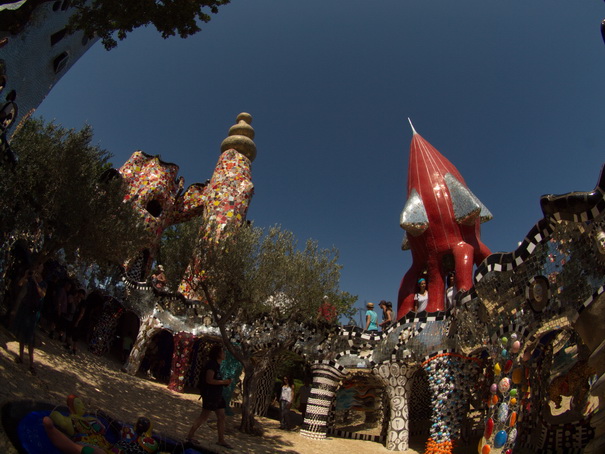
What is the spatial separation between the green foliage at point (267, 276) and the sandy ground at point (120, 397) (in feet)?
7.02

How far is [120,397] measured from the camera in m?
7.25

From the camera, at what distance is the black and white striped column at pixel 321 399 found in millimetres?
8344

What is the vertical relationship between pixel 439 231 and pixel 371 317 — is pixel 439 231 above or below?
above

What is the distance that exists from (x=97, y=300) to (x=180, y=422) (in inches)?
287

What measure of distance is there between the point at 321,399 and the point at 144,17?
7605 mm

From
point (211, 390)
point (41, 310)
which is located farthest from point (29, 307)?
point (41, 310)

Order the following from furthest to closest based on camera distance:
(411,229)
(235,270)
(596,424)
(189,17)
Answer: (411,229)
(235,270)
(189,17)
(596,424)

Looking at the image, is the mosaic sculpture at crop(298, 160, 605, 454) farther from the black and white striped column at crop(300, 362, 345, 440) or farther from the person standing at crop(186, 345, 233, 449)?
the person standing at crop(186, 345, 233, 449)

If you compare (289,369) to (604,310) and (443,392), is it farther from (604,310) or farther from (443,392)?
(604,310)

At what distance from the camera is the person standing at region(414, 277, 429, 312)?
10820 millimetres

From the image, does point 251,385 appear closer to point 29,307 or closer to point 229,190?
point 29,307

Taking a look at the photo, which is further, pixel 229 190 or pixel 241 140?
pixel 241 140

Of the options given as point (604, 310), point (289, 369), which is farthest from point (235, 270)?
point (289, 369)

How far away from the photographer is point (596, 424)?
8.86 feet
